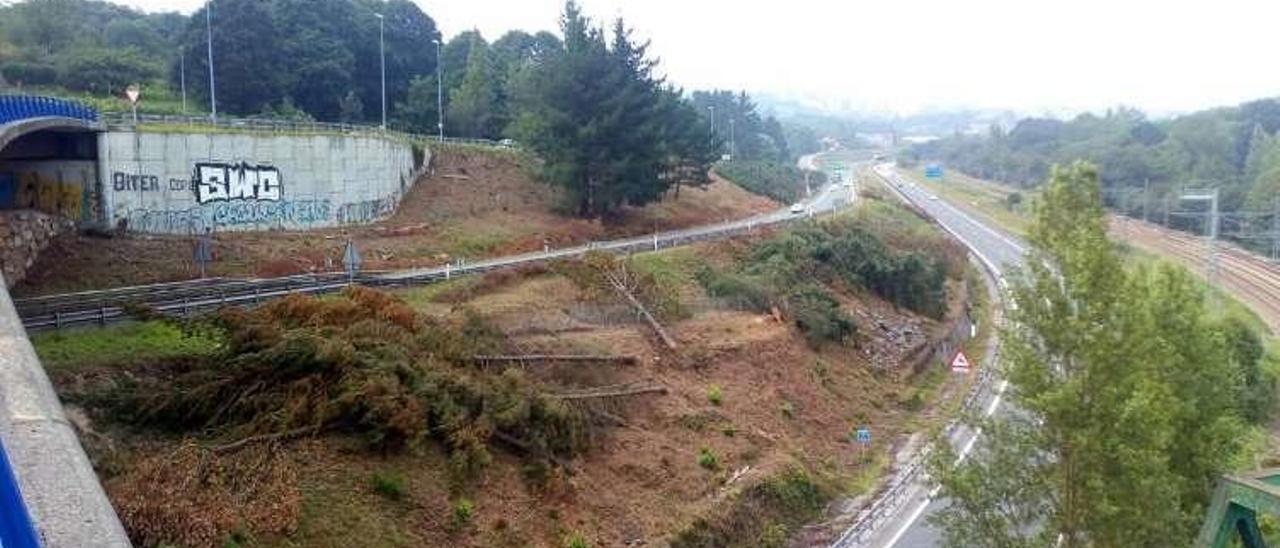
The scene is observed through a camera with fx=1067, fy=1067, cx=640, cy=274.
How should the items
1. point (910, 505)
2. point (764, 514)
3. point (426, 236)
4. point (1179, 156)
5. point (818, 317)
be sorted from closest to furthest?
1. point (764, 514)
2. point (910, 505)
3. point (818, 317)
4. point (426, 236)
5. point (1179, 156)

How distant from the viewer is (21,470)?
43.2 ft

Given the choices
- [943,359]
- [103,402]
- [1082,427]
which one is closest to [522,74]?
[943,359]

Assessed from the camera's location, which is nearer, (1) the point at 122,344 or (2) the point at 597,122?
(1) the point at 122,344

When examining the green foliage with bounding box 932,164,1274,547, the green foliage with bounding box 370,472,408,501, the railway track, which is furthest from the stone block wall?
the railway track

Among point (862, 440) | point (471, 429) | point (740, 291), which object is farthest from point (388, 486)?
point (740, 291)

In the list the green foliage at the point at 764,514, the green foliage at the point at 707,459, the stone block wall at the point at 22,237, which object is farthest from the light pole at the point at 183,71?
the green foliage at the point at 764,514

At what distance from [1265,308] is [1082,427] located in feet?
199

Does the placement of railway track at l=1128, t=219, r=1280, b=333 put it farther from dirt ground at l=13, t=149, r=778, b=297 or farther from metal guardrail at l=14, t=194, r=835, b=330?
metal guardrail at l=14, t=194, r=835, b=330

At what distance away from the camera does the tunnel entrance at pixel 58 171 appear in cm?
3638

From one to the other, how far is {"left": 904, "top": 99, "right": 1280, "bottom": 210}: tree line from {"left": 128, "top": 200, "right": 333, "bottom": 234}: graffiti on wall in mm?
78114

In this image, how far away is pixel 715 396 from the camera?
33.2 meters

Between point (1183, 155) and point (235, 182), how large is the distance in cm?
12569

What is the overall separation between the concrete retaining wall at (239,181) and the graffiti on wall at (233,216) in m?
0.04

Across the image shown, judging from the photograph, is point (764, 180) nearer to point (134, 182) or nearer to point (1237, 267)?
point (1237, 267)
